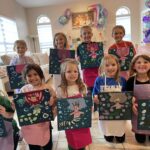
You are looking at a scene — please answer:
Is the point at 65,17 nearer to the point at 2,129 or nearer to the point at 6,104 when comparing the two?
the point at 6,104

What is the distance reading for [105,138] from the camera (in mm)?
1773

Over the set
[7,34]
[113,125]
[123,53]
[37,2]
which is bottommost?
[113,125]

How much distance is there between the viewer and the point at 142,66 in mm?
1576

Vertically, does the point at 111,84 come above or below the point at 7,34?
below

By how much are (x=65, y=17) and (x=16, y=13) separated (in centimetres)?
186

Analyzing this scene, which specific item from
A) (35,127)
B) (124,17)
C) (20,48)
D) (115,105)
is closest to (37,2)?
(124,17)

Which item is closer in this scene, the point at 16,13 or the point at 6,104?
the point at 6,104

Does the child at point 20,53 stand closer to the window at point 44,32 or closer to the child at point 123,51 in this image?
the child at point 123,51

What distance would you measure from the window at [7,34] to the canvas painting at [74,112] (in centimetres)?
458

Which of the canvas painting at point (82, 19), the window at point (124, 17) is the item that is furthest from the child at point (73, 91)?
the window at point (124, 17)

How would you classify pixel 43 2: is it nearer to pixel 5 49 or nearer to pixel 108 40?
pixel 5 49

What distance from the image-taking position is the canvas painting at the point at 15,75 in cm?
180

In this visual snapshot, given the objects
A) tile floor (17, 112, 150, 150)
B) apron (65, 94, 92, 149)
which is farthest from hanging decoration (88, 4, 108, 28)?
apron (65, 94, 92, 149)

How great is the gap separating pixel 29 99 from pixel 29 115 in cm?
12
